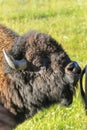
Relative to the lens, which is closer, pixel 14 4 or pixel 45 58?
pixel 45 58

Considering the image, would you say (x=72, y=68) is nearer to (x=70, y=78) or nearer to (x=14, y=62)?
(x=70, y=78)

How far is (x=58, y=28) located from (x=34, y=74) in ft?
23.7

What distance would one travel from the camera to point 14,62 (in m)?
5.46

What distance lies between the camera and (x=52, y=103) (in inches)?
227

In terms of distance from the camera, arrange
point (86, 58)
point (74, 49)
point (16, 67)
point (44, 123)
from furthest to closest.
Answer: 1. point (74, 49)
2. point (86, 58)
3. point (44, 123)
4. point (16, 67)

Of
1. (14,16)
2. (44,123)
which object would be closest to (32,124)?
(44,123)

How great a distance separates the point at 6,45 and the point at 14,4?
12.9 m

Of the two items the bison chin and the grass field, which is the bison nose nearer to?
the bison chin

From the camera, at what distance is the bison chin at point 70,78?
18.0 ft

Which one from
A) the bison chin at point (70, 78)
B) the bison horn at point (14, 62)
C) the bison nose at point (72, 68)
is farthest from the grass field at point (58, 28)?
the bison horn at point (14, 62)

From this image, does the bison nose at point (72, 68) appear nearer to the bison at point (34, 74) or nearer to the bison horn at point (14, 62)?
the bison at point (34, 74)

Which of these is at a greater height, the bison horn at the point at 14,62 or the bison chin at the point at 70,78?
the bison horn at the point at 14,62

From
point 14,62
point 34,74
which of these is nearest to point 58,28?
point 34,74

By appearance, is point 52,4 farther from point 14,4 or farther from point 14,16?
point 14,16
